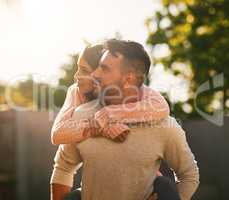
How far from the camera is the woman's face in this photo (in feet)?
Result: 11.0

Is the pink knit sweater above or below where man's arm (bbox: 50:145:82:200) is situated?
above

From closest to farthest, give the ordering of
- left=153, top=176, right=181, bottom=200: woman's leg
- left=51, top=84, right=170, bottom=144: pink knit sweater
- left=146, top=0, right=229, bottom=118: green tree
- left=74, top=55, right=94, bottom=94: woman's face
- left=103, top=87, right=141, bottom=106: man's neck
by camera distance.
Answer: left=153, top=176, right=181, bottom=200: woman's leg < left=51, top=84, right=170, bottom=144: pink knit sweater < left=103, top=87, right=141, bottom=106: man's neck < left=74, top=55, right=94, bottom=94: woman's face < left=146, top=0, right=229, bottom=118: green tree

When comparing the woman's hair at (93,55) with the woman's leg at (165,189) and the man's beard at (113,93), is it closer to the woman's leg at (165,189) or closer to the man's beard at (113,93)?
the man's beard at (113,93)

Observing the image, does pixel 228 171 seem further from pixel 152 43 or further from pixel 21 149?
pixel 152 43

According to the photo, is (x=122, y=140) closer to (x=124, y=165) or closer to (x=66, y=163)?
(x=124, y=165)

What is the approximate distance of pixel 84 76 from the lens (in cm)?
335

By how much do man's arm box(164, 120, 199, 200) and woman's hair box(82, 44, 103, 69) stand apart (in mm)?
598

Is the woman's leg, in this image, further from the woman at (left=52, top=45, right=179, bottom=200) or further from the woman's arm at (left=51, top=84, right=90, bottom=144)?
the woman's arm at (left=51, top=84, right=90, bottom=144)

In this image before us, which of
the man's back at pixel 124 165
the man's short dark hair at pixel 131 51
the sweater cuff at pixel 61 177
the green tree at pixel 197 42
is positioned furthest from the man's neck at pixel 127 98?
the green tree at pixel 197 42

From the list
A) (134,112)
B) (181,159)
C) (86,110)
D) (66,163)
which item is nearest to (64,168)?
(66,163)

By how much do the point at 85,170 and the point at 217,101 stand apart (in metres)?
20.0

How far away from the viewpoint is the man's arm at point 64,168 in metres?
3.04

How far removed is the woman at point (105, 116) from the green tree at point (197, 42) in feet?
61.5

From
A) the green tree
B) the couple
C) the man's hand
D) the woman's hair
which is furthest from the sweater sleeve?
the green tree
